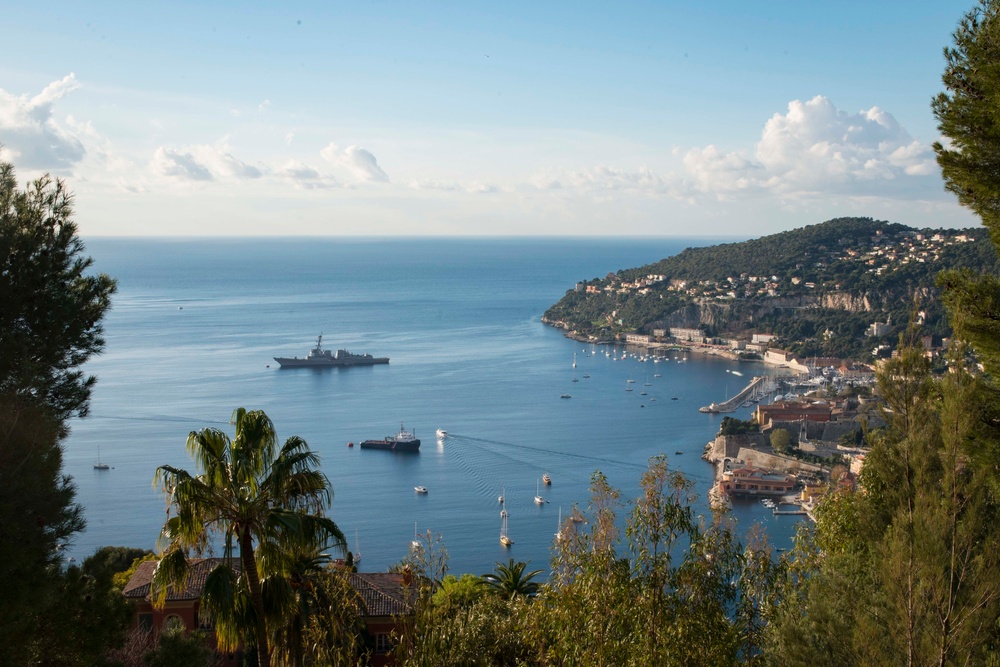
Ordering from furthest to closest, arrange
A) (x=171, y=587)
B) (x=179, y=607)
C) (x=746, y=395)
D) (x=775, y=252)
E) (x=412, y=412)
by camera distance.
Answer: (x=775, y=252) → (x=746, y=395) → (x=412, y=412) → (x=179, y=607) → (x=171, y=587)

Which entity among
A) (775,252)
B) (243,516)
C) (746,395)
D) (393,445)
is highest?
(775,252)

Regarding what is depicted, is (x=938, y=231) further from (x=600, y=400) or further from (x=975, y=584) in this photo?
(x=975, y=584)

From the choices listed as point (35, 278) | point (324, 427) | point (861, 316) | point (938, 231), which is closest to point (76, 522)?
point (35, 278)

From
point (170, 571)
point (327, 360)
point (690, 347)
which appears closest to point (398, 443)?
point (327, 360)

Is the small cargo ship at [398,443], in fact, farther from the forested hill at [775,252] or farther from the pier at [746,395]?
the forested hill at [775,252]

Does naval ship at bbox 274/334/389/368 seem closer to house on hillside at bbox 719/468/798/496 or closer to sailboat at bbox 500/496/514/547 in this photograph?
sailboat at bbox 500/496/514/547

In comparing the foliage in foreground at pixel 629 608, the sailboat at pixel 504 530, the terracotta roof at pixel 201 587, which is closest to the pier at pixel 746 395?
the sailboat at pixel 504 530

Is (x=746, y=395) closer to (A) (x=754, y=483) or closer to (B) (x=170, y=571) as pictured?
(A) (x=754, y=483)
